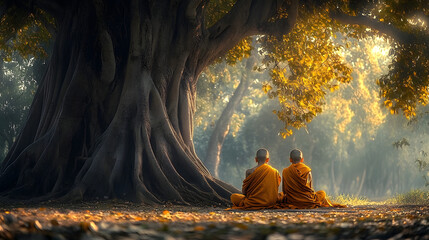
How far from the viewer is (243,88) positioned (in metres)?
40.2

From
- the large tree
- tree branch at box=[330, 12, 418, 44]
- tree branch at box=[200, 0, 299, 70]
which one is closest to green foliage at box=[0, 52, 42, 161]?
the large tree

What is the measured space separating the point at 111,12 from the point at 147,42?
1.23 meters

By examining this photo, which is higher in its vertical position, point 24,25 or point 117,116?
point 24,25

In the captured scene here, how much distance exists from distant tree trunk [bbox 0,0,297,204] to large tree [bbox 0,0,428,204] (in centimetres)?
2

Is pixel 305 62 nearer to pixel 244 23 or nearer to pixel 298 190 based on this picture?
pixel 244 23

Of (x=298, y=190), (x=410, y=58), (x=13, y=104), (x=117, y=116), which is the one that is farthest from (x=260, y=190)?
(x=13, y=104)

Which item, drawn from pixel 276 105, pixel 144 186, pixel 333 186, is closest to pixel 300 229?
pixel 144 186

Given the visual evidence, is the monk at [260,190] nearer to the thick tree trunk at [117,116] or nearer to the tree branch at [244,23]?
the thick tree trunk at [117,116]

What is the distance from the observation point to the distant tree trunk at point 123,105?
41.8 ft

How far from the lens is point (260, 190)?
12.1m

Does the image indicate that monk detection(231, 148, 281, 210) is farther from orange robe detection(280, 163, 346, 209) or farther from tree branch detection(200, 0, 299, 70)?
tree branch detection(200, 0, 299, 70)

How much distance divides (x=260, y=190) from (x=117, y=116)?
371 cm

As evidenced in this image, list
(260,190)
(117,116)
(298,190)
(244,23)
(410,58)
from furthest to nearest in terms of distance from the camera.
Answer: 1. (410,58)
2. (244,23)
3. (117,116)
4. (298,190)
5. (260,190)

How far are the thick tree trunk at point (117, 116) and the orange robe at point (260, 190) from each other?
2.83ft
